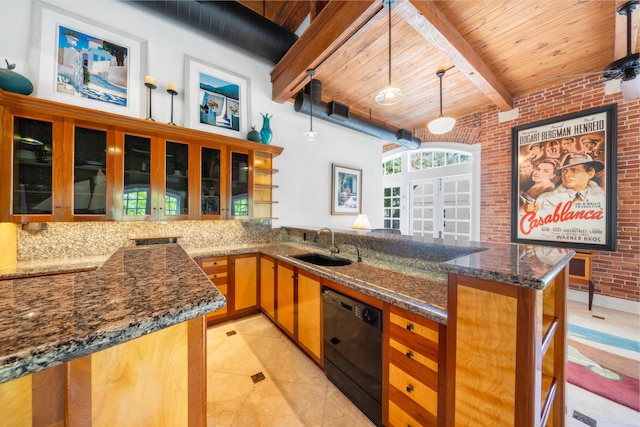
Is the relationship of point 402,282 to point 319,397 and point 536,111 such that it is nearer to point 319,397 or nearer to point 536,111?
point 319,397

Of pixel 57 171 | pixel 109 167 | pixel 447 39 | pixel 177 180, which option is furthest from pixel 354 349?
pixel 447 39

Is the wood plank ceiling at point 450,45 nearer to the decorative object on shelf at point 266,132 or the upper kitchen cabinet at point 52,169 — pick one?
the decorative object on shelf at point 266,132

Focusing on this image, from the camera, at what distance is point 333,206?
4.31 meters

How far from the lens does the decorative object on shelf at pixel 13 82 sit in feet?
6.07

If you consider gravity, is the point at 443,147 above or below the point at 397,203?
above

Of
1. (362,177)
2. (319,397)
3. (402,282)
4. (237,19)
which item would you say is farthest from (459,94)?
(319,397)

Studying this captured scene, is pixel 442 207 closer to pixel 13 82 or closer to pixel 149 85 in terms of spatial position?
pixel 149 85

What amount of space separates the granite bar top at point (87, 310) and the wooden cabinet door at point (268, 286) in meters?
1.75

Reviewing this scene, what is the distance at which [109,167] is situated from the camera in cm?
221

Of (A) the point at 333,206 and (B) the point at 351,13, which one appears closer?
(B) the point at 351,13

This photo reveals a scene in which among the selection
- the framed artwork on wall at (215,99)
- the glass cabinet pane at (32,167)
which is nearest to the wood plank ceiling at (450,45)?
the framed artwork on wall at (215,99)

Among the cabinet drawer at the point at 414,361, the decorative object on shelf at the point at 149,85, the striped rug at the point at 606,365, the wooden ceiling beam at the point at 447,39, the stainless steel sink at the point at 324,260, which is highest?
the wooden ceiling beam at the point at 447,39

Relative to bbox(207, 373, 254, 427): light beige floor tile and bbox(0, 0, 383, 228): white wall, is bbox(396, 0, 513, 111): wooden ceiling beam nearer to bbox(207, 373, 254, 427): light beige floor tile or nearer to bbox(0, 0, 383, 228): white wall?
bbox(0, 0, 383, 228): white wall

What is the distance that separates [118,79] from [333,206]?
329 cm
